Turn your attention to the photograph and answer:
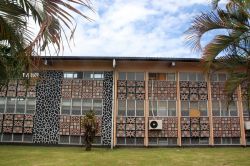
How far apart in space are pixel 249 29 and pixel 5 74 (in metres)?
5.99

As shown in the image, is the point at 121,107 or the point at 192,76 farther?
the point at 192,76

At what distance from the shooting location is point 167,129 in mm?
24672

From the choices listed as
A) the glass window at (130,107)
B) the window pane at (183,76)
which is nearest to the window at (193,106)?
the window pane at (183,76)

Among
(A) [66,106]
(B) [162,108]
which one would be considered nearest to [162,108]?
(B) [162,108]

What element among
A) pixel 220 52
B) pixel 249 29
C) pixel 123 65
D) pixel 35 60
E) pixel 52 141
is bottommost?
pixel 52 141

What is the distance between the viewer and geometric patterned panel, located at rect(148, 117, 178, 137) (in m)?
24.6

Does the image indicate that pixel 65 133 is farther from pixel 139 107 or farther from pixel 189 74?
pixel 189 74

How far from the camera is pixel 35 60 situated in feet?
13.2

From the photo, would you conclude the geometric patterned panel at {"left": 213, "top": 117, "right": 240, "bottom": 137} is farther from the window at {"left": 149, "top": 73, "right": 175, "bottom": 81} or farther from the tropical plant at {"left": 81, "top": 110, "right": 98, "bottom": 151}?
the tropical plant at {"left": 81, "top": 110, "right": 98, "bottom": 151}

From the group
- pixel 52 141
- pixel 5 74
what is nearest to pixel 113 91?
pixel 52 141

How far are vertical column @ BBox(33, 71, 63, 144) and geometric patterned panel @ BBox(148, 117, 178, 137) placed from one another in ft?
22.3

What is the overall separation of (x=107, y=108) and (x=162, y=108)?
156 inches

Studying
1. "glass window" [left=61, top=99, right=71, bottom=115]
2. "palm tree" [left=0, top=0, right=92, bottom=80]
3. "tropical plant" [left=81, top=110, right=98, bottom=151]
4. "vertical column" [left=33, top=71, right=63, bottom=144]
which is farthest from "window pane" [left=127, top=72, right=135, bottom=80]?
"palm tree" [left=0, top=0, right=92, bottom=80]

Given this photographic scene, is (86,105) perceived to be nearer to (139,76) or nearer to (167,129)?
(139,76)
